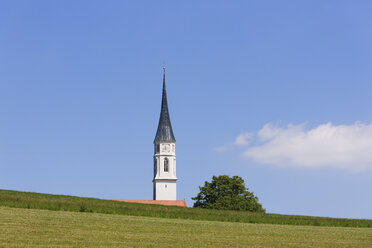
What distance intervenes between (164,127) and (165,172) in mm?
10703

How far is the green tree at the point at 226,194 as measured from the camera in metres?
87.8

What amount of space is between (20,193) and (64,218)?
23679 millimetres

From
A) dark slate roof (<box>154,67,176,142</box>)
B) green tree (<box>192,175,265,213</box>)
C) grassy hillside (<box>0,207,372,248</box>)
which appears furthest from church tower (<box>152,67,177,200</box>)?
grassy hillside (<box>0,207,372,248</box>)

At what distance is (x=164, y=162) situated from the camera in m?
130

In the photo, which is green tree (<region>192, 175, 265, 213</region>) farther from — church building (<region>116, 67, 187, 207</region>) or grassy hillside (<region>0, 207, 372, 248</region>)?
grassy hillside (<region>0, 207, 372, 248</region>)

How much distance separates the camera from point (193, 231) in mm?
30625

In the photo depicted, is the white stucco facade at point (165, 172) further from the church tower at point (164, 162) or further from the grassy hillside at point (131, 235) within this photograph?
the grassy hillside at point (131, 235)

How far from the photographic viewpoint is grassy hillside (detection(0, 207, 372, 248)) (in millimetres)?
24375

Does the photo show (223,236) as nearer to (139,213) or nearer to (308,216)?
(139,213)

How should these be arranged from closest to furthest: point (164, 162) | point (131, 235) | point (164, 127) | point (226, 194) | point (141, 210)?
point (131, 235), point (141, 210), point (226, 194), point (164, 162), point (164, 127)

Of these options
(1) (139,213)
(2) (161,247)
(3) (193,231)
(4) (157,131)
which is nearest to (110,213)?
(1) (139,213)

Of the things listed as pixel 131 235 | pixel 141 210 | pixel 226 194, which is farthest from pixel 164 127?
pixel 131 235

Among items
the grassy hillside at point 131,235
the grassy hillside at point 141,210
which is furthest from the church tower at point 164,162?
the grassy hillside at point 131,235

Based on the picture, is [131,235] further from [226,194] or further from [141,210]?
[226,194]
